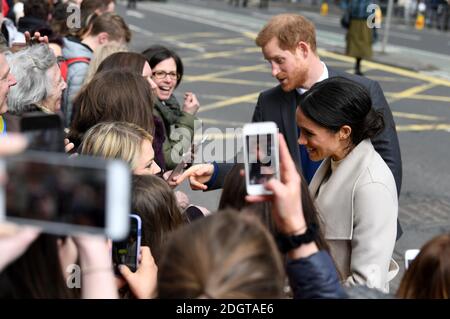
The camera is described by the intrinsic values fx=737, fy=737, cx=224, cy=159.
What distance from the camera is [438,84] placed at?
12.6 metres

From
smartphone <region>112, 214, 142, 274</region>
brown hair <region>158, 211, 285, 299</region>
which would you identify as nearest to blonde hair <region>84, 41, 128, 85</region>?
smartphone <region>112, 214, 142, 274</region>

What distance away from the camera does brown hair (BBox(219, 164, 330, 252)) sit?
2.09 meters

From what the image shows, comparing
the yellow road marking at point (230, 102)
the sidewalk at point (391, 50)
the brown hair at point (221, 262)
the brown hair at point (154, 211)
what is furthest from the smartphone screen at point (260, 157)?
the sidewalk at point (391, 50)

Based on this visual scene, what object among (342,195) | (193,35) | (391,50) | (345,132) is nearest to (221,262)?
(342,195)

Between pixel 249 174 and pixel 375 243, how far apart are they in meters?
0.81

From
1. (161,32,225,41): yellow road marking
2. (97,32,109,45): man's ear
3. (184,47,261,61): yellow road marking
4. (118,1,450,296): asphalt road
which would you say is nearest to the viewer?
(97,32,109,45): man's ear

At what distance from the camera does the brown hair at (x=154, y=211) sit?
2543mm

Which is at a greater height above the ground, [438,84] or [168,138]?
[168,138]

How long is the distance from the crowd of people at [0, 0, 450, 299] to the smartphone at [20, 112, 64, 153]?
54 mm

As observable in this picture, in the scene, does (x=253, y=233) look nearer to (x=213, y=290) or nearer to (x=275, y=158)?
(x=213, y=290)

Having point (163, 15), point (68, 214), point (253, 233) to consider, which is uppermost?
point (68, 214)

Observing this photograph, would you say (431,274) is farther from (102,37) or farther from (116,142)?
(102,37)

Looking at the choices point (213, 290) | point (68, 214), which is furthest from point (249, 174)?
point (68, 214)

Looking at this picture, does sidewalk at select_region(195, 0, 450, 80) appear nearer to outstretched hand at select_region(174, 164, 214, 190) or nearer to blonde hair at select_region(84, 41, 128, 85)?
blonde hair at select_region(84, 41, 128, 85)
